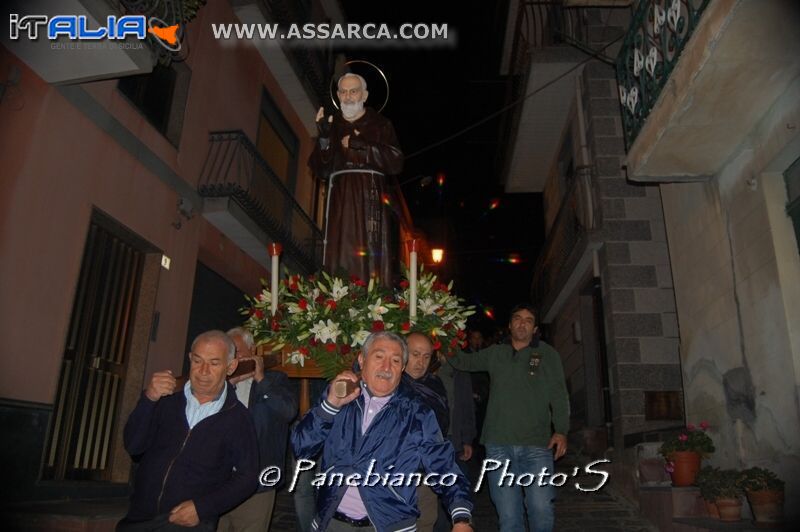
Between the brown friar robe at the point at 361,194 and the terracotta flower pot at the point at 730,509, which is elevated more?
the brown friar robe at the point at 361,194

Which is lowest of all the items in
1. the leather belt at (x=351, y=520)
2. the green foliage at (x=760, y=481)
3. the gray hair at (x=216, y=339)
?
the leather belt at (x=351, y=520)

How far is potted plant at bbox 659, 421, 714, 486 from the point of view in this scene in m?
5.99

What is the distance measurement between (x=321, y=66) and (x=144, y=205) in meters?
8.97

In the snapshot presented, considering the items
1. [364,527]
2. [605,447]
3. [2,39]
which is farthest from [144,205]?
[605,447]

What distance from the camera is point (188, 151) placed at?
9.48m

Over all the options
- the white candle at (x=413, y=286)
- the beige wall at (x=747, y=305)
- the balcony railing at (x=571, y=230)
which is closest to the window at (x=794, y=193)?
the beige wall at (x=747, y=305)

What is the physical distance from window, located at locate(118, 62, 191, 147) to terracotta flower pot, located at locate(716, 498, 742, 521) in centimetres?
823

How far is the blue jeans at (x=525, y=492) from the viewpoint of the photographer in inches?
181

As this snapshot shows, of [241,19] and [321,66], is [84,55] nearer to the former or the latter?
[241,19]

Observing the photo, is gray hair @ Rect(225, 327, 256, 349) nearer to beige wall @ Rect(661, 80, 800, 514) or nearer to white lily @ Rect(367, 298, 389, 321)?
white lily @ Rect(367, 298, 389, 321)

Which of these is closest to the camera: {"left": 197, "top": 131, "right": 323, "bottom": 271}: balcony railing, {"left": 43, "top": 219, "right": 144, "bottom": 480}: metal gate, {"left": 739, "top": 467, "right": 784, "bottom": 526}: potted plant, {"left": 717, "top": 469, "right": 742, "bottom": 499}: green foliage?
{"left": 739, "top": 467, "right": 784, "bottom": 526}: potted plant

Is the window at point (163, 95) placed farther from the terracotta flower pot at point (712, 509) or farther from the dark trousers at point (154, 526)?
the terracotta flower pot at point (712, 509)

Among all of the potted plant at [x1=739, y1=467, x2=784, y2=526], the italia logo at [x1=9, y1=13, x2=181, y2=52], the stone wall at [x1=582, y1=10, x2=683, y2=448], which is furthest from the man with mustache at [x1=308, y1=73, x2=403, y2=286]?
the stone wall at [x1=582, y1=10, x2=683, y2=448]

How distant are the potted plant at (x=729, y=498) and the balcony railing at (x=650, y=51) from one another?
11.4 ft
